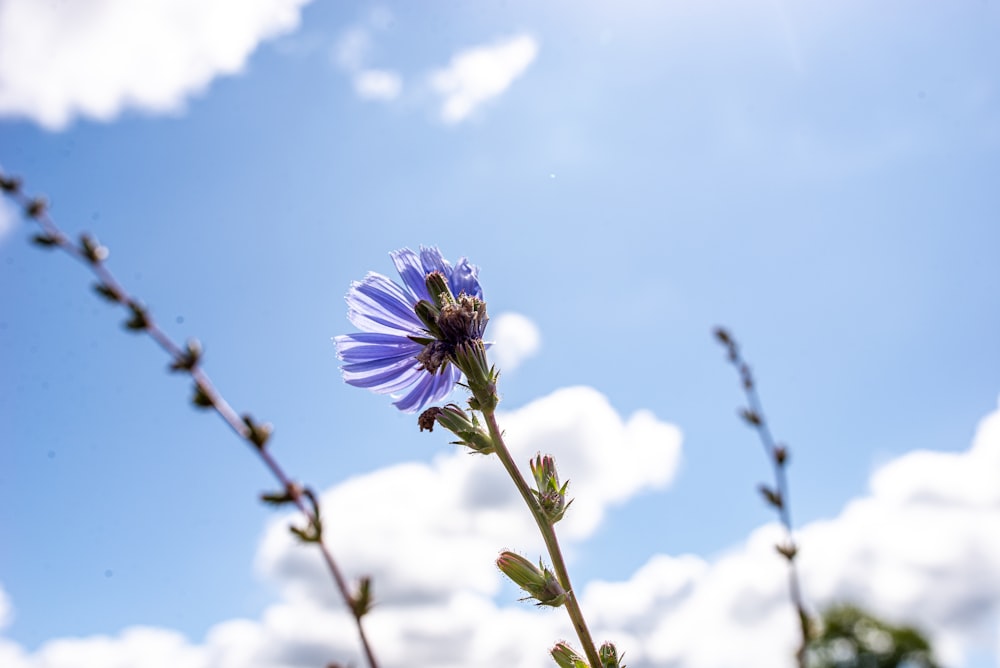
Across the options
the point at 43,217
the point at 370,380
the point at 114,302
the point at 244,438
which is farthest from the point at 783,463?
the point at 43,217

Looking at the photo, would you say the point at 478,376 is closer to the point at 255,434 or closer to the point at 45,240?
the point at 255,434

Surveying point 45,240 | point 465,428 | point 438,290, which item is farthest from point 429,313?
point 45,240

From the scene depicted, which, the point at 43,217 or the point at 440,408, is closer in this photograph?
the point at 440,408

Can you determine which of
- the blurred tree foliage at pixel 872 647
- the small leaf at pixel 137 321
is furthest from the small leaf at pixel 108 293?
the blurred tree foliage at pixel 872 647

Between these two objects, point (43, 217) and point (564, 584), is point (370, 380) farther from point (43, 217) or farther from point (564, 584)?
point (43, 217)

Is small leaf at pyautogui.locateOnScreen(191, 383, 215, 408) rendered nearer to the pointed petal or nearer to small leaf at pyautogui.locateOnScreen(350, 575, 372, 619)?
the pointed petal
